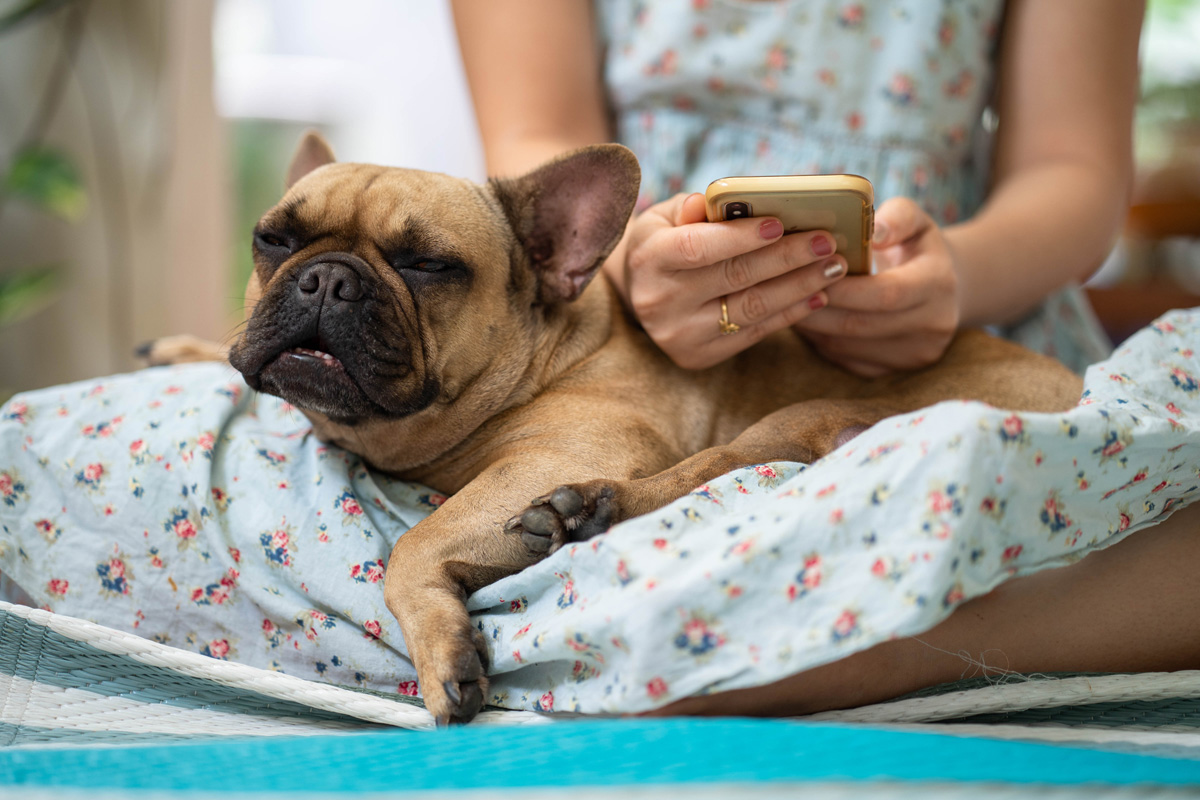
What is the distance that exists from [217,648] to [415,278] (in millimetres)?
549

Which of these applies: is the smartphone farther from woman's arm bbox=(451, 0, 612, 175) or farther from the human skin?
woman's arm bbox=(451, 0, 612, 175)

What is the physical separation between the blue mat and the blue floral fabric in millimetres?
82

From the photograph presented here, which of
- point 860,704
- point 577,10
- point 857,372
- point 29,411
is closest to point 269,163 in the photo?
point 577,10

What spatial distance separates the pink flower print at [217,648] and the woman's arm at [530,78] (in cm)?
94

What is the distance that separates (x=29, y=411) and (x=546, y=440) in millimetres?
754

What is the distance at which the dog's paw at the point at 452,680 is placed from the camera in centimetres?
86

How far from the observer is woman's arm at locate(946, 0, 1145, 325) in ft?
5.31

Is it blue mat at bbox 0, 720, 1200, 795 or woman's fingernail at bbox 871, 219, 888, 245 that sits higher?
woman's fingernail at bbox 871, 219, 888, 245

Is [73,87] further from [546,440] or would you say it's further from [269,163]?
[546,440]

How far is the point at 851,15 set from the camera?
1703 mm

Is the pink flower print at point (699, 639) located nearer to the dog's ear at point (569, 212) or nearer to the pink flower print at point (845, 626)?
the pink flower print at point (845, 626)

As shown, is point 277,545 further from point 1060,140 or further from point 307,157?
point 1060,140

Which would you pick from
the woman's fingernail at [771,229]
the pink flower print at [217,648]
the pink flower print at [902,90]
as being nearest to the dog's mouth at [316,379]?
the pink flower print at [217,648]

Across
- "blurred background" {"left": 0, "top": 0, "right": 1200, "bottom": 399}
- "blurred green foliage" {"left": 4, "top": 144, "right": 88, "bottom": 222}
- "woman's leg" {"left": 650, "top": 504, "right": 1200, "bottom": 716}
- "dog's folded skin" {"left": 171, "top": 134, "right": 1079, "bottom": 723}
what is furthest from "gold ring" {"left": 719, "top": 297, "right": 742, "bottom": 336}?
"blurred green foliage" {"left": 4, "top": 144, "right": 88, "bottom": 222}
